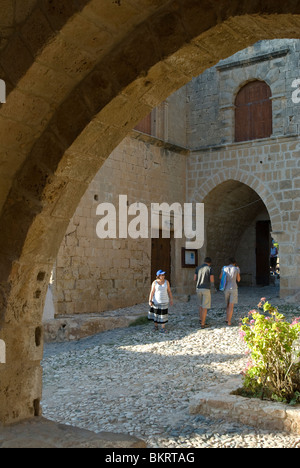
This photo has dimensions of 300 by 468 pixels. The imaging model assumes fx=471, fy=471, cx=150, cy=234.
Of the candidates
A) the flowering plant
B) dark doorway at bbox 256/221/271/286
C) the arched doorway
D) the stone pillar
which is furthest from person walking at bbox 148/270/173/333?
dark doorway at bbox 256/221/271/286

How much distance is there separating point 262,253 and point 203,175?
13.0 ft

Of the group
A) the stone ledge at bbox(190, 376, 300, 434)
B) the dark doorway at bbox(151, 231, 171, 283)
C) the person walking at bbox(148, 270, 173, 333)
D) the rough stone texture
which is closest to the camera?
the rough stone texture

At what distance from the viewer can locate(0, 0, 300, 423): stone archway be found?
2406mm

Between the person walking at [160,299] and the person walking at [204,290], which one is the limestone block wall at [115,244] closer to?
the person walking at [160,299]

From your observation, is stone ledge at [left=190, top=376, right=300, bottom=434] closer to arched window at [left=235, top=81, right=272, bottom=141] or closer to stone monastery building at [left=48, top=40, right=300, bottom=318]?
stone monastery building at [left=48, top=40, right=300, bottom=318]

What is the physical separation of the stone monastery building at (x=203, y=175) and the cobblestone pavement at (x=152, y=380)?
75.8 inches

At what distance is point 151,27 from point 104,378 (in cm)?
467

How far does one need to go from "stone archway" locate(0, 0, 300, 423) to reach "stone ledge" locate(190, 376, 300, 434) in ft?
6.58

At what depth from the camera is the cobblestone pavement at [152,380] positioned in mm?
4106

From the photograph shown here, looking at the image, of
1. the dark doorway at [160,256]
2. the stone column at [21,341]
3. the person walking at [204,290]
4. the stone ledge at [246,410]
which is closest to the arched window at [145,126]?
the dark doorway at [160,256]

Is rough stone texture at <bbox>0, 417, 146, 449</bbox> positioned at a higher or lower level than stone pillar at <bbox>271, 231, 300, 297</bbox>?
lower

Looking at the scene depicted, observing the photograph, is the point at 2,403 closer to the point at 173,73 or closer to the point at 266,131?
the point at 173,73

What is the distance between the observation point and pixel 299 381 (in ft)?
14.7

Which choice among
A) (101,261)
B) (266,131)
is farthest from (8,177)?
(266,131)
